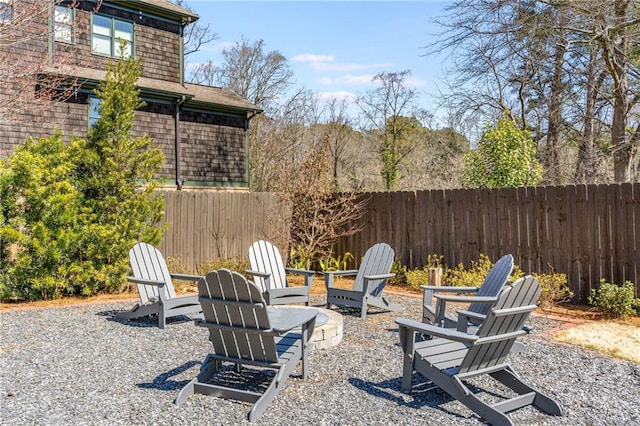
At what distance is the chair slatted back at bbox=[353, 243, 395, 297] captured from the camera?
6.45m

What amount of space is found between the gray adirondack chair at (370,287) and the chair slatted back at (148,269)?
2.09 meters

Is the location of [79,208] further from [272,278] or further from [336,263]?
[336,263]

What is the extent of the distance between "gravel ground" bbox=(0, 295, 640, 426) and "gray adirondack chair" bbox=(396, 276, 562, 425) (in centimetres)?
11

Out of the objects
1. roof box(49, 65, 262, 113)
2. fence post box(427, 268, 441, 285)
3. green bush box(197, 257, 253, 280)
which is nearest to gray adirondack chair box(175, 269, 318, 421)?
fence post box(427, 268, 441, 285)

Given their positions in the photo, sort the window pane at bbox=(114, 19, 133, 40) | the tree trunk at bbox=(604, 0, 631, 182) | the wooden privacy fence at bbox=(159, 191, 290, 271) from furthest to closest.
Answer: the window pane at bbox=(114, 19, 133, 40), the tree trunk at bbox=(604, 0, 631, 182), the wooden privacy fence at bbox=(159, 191, 290, 271)

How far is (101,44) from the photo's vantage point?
533 inches

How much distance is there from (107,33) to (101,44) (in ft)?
Answer: 1.20

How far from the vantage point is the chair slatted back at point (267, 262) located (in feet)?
21.9

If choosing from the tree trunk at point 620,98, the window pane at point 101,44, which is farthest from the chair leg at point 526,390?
the window pane at point 101,44

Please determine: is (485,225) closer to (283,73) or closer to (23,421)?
(23,421)

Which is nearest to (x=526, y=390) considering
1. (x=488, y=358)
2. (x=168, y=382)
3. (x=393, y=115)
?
(x=488, y=358)

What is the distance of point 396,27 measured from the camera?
11578mm

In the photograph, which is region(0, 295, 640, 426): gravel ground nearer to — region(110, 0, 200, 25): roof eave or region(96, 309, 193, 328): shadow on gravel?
region(96, 309, 193, 328): shadow on gravel

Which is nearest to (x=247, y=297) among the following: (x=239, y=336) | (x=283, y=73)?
(x=239, y=336)
